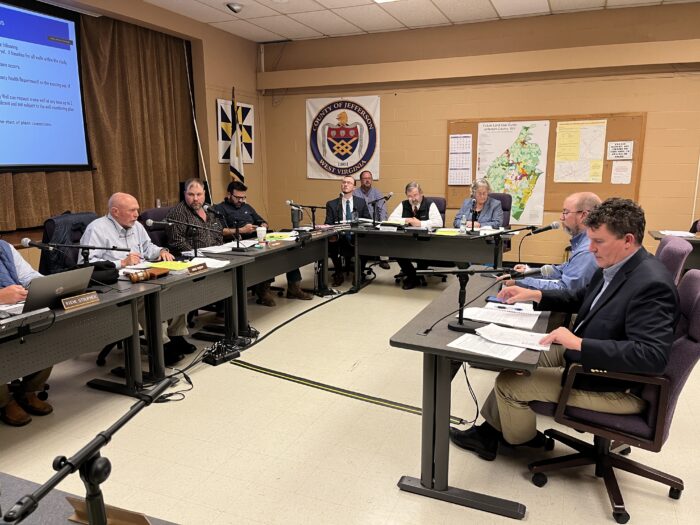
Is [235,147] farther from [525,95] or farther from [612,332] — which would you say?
[612,332]

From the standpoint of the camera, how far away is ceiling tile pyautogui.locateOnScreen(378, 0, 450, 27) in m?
5.19

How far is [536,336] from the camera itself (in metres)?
1.93

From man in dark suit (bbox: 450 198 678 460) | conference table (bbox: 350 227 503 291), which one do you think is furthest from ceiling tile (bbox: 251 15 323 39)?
man in dark suit (bbox: 450 198 678 460)

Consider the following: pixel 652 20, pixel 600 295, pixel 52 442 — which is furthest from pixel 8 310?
pixel 652 20

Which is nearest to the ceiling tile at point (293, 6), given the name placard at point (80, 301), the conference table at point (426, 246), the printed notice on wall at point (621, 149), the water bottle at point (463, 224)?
the conference table at point (426, 246)

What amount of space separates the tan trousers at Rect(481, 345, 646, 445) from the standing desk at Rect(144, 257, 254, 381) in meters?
1.83

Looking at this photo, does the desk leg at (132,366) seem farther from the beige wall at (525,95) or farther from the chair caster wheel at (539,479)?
the beige wall at (525,95)

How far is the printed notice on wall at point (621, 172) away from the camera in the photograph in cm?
561

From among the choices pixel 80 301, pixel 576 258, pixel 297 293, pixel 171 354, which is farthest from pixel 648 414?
pixel 297 293

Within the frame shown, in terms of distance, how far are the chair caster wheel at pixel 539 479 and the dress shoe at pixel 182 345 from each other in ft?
7.59

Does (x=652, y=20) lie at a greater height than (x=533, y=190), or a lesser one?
greater

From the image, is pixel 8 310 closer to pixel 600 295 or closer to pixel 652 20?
pixel 600 295

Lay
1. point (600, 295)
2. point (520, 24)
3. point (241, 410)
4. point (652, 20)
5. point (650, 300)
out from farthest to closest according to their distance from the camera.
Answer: point (520, 24) → point (652, 20) → point (241, 410) → point (600, 295) → point (650, 300)

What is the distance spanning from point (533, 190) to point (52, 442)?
17.2 feet
